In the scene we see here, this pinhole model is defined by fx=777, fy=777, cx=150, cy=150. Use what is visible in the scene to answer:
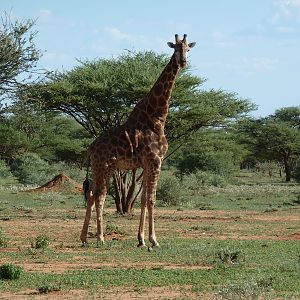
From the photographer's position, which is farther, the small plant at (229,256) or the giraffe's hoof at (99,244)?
the giraffe's hoof at (99,244)

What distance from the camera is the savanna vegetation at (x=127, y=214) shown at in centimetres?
1041

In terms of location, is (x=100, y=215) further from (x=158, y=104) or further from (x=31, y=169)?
(x=31, y=169)

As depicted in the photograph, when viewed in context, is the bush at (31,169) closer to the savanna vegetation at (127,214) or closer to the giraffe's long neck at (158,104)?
the savanna vegetation at (127,214)

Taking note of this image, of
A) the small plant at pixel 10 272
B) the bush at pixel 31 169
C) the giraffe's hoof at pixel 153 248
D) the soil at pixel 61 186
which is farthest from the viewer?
the bush at pixel 31 169

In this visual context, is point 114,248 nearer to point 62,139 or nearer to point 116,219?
point 116,219

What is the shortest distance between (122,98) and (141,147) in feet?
29.1

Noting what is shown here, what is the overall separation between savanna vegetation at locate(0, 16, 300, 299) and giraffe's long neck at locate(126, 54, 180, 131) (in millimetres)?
2382

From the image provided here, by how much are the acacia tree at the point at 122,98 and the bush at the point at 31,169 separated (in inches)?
828

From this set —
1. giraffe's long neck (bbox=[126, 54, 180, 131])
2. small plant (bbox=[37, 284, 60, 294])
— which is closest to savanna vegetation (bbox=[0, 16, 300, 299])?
small plant (bbox=[37, 284, 60, 294])

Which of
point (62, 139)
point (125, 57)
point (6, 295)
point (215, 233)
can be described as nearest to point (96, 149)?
point (215, 233)

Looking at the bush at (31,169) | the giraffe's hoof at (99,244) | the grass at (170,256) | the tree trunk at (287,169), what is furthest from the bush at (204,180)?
the giraffe's hoof at (99,244)

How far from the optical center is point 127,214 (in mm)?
24328

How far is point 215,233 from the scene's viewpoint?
18219 millimetres

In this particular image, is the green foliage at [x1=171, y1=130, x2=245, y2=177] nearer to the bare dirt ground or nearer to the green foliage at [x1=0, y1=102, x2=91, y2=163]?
the green foliage at [x1=0, y1=102, x2=91, y2=163]
